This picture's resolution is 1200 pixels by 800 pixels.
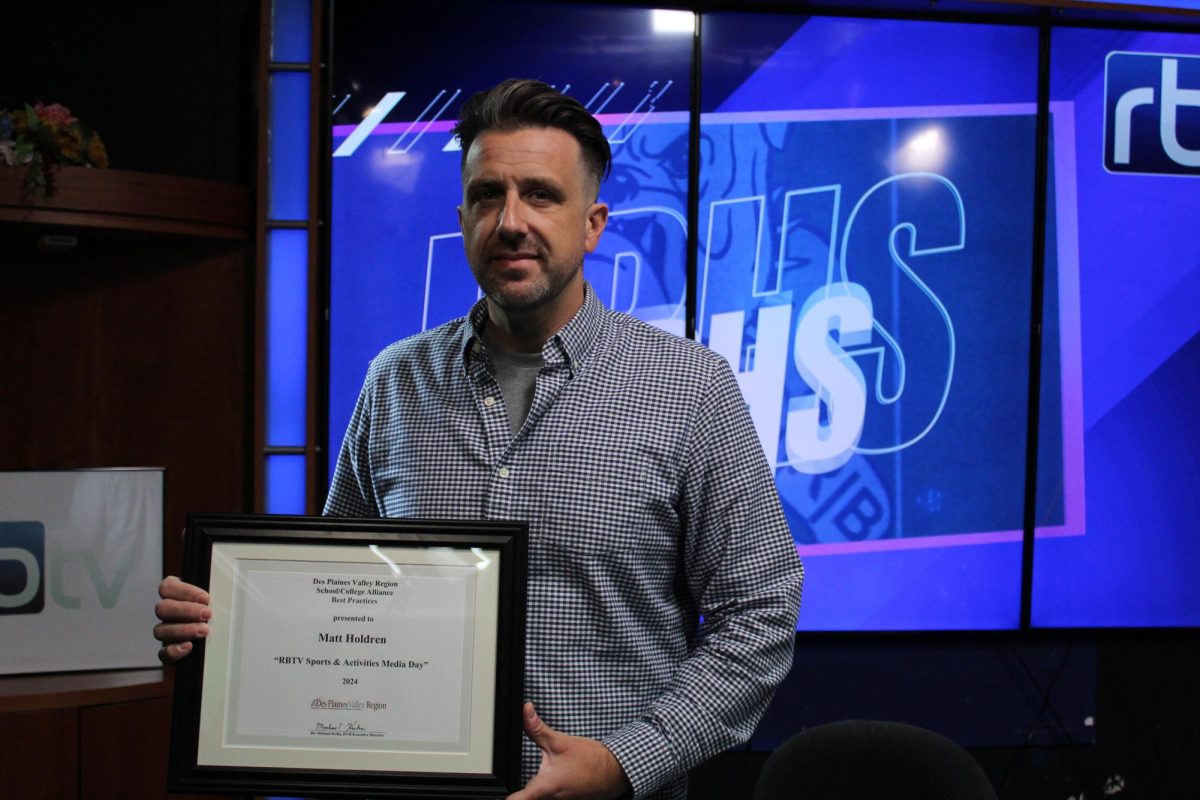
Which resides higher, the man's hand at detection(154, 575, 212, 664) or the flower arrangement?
the flower arrangement

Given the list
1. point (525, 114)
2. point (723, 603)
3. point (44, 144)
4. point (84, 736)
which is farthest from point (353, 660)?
point (44, 144)

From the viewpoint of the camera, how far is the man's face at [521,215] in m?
1.43

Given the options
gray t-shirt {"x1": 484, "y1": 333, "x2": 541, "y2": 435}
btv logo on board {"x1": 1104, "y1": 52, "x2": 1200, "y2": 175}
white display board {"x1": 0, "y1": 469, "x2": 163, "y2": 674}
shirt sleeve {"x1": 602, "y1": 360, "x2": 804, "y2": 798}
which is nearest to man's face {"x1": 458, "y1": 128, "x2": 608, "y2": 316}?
gray t-shirt {"x1": 484, "y1": 333, "x2": 541, "y2": 435}

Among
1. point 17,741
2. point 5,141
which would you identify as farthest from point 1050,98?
point 17,741

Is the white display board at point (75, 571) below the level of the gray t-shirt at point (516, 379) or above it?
below

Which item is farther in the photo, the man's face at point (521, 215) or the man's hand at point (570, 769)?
the man's face at point (521, 215)

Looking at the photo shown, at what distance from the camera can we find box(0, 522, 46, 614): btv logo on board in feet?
11.2

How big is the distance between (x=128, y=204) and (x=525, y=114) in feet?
7.50

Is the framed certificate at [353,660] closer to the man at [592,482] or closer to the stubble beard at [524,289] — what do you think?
the man at [592,482]

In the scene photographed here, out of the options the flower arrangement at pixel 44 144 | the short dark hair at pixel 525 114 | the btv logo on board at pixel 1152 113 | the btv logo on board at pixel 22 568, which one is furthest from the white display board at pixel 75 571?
the btv logo on board at pixel 1152 113

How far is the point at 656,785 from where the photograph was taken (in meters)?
1.35

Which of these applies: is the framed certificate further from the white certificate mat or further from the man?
the man

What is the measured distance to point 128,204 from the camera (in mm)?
3264

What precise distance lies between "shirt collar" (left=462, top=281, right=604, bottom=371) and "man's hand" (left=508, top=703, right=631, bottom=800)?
510mm
